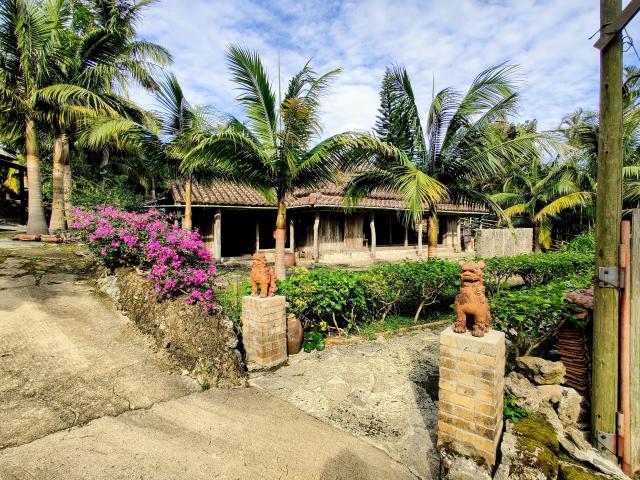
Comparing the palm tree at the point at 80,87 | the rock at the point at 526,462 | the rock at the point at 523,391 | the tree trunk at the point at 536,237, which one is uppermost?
the palm tree at the point at 80,87

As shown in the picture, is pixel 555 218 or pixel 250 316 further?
pixel 555 218

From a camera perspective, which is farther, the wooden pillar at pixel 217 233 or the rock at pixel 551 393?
the wooden pillar at pixel 217 233

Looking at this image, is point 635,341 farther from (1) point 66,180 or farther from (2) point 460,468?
(1) point 66,180

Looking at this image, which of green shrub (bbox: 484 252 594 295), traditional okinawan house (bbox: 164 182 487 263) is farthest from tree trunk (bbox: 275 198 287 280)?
green shrub (bbox: 484 252 594 295)

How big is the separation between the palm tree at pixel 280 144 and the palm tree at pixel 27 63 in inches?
286

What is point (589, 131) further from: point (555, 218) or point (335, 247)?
point (335, 247)

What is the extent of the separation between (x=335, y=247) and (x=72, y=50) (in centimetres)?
1186

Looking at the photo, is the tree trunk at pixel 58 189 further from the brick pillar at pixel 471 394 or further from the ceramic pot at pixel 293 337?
the brick pillar at pixel 471 394

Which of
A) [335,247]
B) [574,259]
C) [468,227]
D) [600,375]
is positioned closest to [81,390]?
[600,375]

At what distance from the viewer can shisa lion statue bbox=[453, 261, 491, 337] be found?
2.49 m

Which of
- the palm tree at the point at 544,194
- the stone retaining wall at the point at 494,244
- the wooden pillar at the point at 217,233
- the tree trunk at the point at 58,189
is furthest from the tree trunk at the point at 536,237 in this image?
the tree trunk at the point at 58,189

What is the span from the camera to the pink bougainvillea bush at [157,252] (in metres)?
5.13

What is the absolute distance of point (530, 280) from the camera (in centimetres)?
853

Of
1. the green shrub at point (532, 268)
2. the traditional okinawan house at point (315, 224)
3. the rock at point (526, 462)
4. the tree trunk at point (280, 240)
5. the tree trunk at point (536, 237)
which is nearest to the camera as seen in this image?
the rock at point (526, 462)
